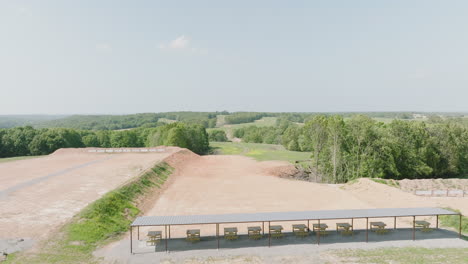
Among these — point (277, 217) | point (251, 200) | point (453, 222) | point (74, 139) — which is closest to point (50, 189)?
point (251, 200)

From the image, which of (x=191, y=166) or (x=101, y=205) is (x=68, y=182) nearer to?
(x=101, y=205)

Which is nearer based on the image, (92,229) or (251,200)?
(92,229)

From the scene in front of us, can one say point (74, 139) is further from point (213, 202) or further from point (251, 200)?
point (251, 200)

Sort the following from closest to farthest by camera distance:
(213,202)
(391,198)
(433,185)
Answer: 1. (213,202)
2. (391,198)
3. (433,185)

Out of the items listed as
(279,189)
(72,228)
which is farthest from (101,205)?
(279,189)

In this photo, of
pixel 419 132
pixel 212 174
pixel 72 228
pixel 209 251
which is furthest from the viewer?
pixel 419 132

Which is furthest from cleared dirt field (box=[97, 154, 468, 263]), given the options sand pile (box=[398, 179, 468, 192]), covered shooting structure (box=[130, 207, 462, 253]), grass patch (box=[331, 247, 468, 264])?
sand pile (box=[398, 179, 468, 192])
